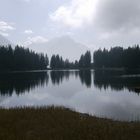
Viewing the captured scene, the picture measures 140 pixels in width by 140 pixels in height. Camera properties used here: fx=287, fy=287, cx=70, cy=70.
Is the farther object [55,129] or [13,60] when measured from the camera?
[13,60]

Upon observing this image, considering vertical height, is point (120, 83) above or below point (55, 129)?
below

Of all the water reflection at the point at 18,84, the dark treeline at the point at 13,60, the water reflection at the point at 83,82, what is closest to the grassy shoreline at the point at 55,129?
the water reflection at the point at 83,82

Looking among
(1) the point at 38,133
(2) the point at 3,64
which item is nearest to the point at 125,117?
(1) the point at 38,133

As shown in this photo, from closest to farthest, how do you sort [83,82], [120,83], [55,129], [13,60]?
[55,129]
[120,83]
[83,82]
[13,60]

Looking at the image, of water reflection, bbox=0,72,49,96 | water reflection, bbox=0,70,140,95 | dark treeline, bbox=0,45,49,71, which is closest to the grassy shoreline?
water reflection, bbox=0,70,140,95

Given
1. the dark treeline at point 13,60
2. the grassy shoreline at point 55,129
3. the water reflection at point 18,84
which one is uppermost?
the dark treeline at point 13,60

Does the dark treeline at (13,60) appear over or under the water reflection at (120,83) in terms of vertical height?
over

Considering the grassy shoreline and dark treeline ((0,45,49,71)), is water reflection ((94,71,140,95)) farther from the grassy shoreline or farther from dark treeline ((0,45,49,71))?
dark treeline ((0,45,49,71))

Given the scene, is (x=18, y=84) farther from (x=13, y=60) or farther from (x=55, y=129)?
(x=13, y=60)

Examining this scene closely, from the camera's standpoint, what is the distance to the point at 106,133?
16078 mm

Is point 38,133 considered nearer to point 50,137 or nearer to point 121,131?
point 50,137

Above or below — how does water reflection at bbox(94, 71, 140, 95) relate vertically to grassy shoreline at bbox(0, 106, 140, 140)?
below

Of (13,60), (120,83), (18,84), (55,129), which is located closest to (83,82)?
(120,83)

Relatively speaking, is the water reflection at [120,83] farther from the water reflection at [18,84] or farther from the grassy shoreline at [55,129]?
the grassy shoreline at [55,129]
